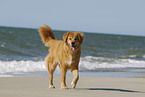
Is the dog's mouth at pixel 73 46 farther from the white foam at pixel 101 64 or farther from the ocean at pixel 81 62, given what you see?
the white foam at pixel 101 64

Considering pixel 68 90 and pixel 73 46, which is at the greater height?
pixel 73 46

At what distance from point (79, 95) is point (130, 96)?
965 mm

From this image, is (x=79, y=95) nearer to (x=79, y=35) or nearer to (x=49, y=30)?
(x=79, y=35)

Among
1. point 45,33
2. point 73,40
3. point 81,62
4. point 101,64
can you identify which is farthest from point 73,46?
point 101,64

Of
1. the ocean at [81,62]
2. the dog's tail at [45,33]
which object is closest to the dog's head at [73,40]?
the dog's tail at [45,33]

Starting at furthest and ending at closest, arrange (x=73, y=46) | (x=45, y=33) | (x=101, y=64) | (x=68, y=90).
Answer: (x=101, y=64) → (x=45, y=33) → (x=73, y=46) → (x=68, y=90)

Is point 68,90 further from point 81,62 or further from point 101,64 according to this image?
point 101,64

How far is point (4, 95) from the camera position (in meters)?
4.82

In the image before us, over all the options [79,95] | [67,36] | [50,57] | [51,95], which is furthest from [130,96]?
[50,57]

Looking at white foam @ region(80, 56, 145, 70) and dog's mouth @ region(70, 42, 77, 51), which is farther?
white foam @ region(80, 56, 145, 70)

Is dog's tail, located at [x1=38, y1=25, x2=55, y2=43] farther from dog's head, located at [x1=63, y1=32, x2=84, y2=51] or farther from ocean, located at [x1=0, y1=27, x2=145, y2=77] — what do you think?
ocean, located at [x1=0, y1=27, x2=145, y2=77]

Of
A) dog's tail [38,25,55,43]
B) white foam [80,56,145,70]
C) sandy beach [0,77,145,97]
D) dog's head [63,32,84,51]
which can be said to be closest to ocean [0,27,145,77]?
white foam [80,56,145,70]

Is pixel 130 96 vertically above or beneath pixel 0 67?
above

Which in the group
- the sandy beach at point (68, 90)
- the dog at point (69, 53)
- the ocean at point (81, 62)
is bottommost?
the ocean at point (81, 62)
